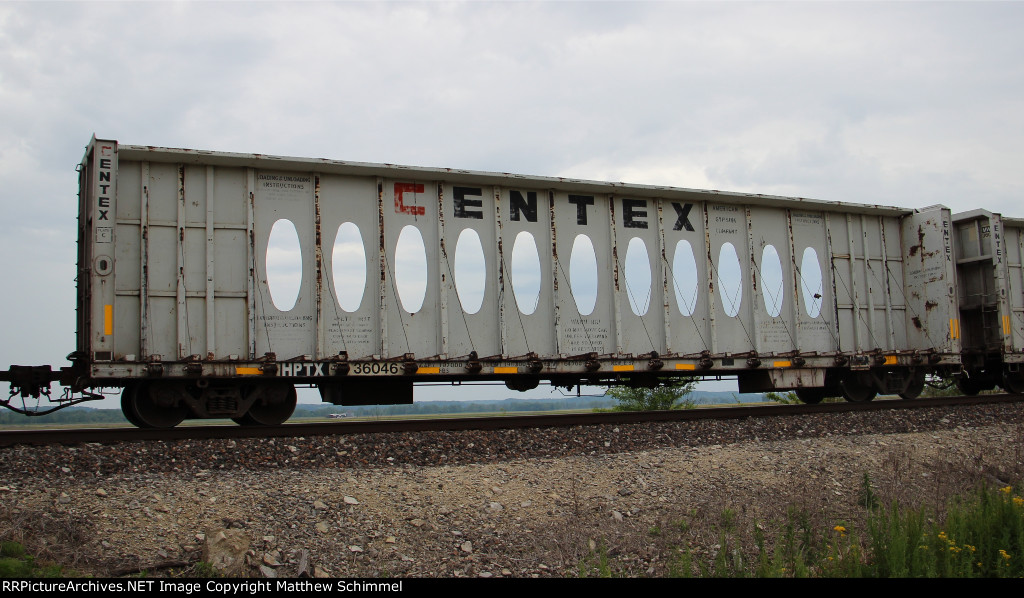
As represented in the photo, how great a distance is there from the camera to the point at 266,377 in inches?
404

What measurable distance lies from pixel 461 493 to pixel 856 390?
10.6 meters

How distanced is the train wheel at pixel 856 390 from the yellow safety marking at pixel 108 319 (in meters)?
12.9

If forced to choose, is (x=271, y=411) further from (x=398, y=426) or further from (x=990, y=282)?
(x=990, y=282)

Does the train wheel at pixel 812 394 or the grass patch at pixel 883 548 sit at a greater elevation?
the train wheel at pixel 812 394

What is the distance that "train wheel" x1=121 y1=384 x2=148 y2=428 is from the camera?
33.0ft

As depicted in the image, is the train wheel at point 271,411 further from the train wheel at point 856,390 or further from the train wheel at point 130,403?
the train wheel at point 856,390

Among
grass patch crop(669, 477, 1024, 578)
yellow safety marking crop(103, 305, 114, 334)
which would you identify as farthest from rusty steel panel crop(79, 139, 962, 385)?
grass patch crop(669, 477, 1024, 578)

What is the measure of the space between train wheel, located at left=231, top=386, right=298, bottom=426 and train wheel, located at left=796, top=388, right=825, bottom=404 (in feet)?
33.3

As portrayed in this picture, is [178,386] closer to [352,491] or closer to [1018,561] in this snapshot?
[352,491]

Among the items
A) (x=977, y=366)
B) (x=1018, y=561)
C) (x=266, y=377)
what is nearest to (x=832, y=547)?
(x=1018, y=561)

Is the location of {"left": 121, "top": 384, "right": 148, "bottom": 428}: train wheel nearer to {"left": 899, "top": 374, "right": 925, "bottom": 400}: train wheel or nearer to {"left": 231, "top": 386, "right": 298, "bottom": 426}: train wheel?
{"left": 231, "top": 386, "right": 298, "bottom": 426}: train wheel

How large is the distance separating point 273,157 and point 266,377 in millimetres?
3102

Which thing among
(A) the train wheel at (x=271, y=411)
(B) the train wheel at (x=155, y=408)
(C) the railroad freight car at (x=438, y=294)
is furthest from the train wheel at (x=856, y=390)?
(B) the train wheel at (x=155, y=408)

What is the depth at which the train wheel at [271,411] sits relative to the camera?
35.0 feet
